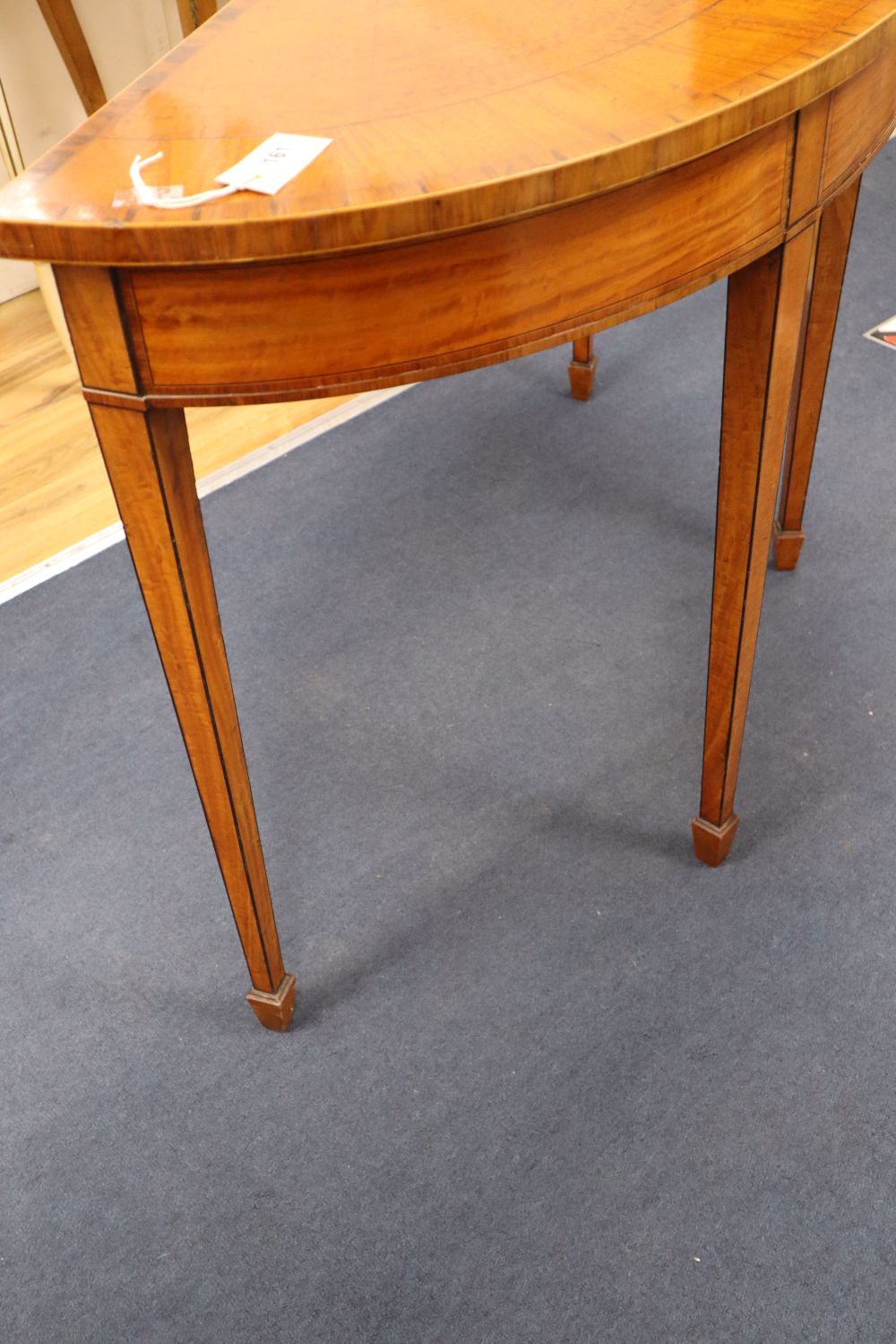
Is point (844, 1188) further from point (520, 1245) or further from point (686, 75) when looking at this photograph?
point (686, 75)

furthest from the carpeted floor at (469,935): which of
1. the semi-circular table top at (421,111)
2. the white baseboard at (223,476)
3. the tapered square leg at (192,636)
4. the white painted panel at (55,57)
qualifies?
the white painted panel at (55,57)

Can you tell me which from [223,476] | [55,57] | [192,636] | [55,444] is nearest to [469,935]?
[192,636]

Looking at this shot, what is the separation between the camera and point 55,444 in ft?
6.68

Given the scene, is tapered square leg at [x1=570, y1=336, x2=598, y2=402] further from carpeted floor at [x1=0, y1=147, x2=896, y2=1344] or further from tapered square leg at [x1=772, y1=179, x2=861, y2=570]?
tapered square leg at [x1=772, y1=179, x2=861, y2=570]

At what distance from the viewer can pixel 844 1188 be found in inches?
41.0

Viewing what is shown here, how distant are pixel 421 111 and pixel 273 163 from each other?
12 centimetres

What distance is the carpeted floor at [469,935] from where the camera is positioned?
101cm

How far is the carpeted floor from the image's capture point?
1.01 metres

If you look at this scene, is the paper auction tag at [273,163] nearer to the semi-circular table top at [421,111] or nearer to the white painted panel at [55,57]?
the semi-circular table top at [421,111]

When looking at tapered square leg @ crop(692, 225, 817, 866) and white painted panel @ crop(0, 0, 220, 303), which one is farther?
white painted panel @ crop(0, 0, 220, 303)

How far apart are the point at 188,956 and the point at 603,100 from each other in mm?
868

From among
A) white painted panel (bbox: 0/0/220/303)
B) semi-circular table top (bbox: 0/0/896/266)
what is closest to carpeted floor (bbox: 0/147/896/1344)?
semi-circular table top (bbox: 0/0/896/266)

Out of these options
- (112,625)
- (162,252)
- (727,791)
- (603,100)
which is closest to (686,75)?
(603,100)

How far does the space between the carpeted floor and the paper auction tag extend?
765 mm
